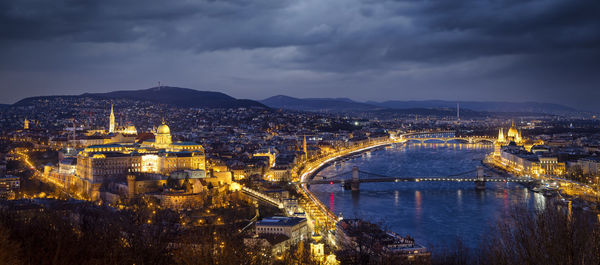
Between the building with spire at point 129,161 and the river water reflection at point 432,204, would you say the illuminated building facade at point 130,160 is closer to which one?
the building with spire at point 129,161

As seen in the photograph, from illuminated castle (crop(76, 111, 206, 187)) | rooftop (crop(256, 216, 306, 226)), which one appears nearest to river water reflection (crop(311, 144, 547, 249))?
rooftop (crop(256, 216, 306, 226))

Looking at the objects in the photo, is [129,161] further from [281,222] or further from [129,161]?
[281,222]

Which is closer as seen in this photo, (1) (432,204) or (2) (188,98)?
(1) (432,204)

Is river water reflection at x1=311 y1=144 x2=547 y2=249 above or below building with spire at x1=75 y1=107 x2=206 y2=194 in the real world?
below

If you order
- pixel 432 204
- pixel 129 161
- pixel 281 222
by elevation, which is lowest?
pixel 432 204

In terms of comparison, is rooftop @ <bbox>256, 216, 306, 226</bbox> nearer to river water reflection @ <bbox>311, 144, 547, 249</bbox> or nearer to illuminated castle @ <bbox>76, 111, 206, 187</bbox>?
river water reflection @ <bbox>311, 144, 547, 249</bbox>

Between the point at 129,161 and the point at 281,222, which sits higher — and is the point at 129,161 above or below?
above

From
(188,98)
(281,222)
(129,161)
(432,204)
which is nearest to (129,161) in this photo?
(129,161)

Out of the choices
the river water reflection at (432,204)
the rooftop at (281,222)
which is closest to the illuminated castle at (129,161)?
the river water reflection at (432,204)

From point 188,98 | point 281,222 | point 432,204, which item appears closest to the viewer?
point 281,222
